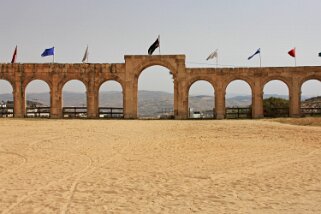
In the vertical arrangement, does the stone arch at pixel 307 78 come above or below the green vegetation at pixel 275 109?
above

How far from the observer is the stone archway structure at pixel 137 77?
93.7ft

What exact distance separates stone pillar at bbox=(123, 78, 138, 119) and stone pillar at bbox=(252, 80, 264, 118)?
30.6 feet

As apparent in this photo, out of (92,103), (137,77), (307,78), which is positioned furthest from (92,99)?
(307,78)

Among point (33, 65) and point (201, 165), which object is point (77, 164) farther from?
point (33, 65)

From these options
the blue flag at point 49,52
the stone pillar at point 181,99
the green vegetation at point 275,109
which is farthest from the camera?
the green vegetation at point 275,109

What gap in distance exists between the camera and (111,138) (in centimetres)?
1592

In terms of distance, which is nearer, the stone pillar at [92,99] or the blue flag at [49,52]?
the stone pillar at [92,99]

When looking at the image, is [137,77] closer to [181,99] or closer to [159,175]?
[181,99]

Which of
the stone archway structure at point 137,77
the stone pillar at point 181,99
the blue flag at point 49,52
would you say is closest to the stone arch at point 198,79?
the stone archway structure at point 137,77

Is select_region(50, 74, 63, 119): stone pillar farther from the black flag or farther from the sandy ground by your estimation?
the sandy ground

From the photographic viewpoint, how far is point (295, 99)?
28781 mm

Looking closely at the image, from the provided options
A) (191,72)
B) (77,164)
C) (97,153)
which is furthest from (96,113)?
(77,164)

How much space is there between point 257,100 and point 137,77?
9.61m

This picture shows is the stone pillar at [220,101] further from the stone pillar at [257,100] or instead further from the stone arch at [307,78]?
the stone arch at [307,78]
